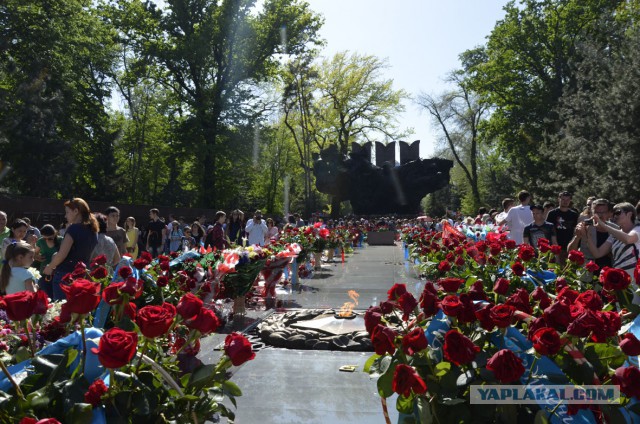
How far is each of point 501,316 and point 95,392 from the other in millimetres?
1391

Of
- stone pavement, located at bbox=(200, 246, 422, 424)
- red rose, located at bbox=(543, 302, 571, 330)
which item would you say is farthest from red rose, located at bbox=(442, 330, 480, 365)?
stone pavement, located at bbox=(200, 246, 422, 424)

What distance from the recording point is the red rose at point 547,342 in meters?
1.93

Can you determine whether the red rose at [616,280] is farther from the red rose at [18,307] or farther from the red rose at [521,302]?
the red rose at [18,307]

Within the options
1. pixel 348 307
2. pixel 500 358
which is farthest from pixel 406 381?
pixel 348 307

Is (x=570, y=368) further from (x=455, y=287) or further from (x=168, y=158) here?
(x=168, y=158)

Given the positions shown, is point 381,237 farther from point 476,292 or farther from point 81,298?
A: point 81,298

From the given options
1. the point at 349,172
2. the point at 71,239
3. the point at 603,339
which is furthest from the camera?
the point at 349,172

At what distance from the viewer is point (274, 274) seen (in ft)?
35.2

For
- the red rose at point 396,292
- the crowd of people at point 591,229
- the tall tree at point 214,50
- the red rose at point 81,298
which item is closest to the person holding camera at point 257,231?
the crowd of people at point 591,229

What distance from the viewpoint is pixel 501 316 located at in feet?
7.07

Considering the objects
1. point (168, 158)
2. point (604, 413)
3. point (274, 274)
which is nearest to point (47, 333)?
point (604, 413)

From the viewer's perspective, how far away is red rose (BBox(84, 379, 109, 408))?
5.76ft

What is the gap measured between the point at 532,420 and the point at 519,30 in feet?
125

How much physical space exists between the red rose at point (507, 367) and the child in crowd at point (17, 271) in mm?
4980
